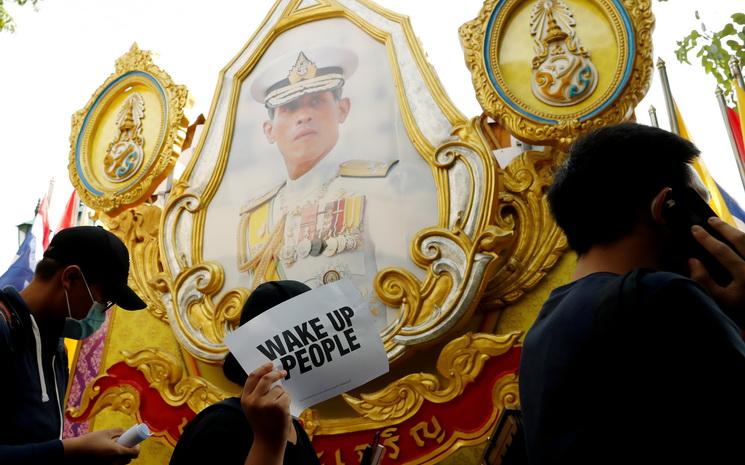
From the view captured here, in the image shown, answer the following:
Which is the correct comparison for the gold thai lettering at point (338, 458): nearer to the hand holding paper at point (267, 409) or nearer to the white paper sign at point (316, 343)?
the white paper sign at point (316, 343)

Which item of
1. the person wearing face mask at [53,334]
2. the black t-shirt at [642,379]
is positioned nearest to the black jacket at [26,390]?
the person wearing face mask at [53,334]

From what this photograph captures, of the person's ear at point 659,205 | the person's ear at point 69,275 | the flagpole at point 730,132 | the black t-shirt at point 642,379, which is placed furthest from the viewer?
the flagpole at point 730,132

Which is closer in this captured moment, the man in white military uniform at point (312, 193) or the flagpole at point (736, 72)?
the man in white military uniform at point (312, 193)

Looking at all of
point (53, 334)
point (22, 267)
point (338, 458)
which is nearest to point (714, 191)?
point (338, 458)

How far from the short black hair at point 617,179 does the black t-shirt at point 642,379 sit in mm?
110

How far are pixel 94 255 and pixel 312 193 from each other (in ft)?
6.78

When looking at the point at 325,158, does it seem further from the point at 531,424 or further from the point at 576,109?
the point at 531,424

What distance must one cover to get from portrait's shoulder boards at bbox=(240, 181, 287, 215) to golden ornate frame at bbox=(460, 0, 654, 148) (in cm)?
122

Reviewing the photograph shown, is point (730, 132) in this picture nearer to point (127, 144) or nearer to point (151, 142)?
point (151, 142)

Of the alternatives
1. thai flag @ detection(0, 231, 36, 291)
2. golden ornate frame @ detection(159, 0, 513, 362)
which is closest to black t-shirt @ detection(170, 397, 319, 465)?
golden ornate frame @ detection(159, 0, 513, 362)

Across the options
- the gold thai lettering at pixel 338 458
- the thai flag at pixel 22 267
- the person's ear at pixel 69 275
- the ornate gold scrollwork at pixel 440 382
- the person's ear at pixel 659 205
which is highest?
the thai flag at pixel 22 267

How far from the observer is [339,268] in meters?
3.61

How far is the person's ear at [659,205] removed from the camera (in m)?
1.08

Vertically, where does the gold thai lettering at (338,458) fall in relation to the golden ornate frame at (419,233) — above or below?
below
